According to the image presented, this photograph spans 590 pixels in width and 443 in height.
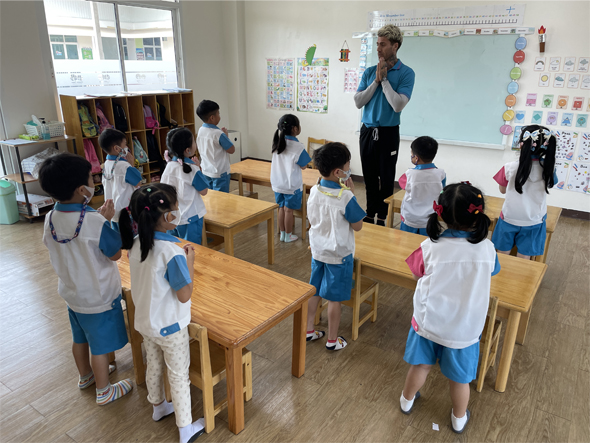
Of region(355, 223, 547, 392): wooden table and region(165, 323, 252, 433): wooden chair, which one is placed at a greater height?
region(355, 223, 547, 392): wooden table

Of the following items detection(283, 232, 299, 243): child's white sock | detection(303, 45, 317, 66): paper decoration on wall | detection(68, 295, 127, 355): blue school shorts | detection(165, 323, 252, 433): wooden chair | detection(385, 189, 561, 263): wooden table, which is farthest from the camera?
detection(303, 45, 317, 66): paper decoration on wall

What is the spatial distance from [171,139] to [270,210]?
934 mm

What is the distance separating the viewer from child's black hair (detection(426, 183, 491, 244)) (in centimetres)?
150

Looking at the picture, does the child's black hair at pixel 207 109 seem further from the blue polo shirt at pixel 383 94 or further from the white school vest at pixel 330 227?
the white school vest at pixel 330 227

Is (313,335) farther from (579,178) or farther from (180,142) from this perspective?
(579,178)

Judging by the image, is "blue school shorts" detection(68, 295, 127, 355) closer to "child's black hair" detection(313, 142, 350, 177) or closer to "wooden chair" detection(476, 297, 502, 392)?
"child's black hair" detection(313, 142, 350, 177)

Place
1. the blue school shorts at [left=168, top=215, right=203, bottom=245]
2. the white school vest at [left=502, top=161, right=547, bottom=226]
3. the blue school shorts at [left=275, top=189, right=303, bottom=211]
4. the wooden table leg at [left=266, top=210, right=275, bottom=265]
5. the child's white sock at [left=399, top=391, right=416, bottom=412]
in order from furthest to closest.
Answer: the blue school shorts at [left=275, top=189, right=303, bottom=211] → the wooden table leg at [left=266, top=210, right=275, bottom=265] → the blue school shorts at [left=168, top=215, right=203, bottom=245] → the white school vest at [left=502, top=161, right=547, bottom=226] → the child's white sock at [left=399, top=391, right=416, bottom=412]

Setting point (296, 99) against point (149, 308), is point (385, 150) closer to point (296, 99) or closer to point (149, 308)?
point (149, 308)

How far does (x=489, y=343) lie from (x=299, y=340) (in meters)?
0.90

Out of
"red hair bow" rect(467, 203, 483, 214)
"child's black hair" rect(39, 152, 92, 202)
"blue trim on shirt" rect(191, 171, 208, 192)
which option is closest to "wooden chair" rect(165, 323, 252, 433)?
"child's black hair" rect(39, 152, 92, 202)

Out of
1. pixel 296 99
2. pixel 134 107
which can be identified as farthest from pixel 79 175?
pixel 296 99

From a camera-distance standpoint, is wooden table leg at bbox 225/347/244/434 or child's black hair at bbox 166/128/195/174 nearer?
wooden table leg at bbox 225/347/244/434

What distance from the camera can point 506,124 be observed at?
189 inches

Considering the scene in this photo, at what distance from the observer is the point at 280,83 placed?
21.0ft
